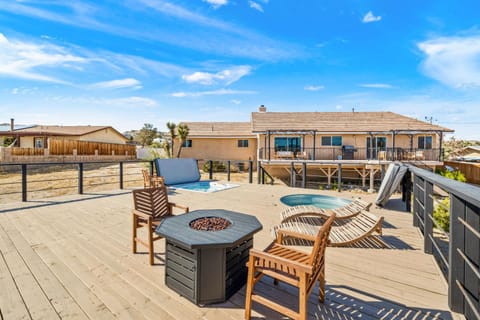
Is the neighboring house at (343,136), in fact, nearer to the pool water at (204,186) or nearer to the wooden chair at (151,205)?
the pool water at (204,186)

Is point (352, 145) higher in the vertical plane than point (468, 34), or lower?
lower

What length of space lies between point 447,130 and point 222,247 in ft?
65.6

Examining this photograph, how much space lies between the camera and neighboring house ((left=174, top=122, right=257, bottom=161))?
2083cm

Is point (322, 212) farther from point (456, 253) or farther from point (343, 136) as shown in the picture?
point (343, 136)

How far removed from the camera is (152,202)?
3.41 m

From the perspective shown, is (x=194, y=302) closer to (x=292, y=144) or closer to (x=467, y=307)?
(x=467, y=307)

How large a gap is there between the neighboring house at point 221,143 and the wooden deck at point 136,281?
660 inches

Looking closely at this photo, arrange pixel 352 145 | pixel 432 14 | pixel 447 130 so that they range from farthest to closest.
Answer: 1. pixel 352 145
2. pixel 447 130
3. pixel 432 14

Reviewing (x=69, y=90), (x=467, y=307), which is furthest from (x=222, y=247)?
(x=69, y=90)

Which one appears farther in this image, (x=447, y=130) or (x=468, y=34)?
(x=447, y=130)

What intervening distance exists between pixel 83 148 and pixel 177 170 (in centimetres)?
2015

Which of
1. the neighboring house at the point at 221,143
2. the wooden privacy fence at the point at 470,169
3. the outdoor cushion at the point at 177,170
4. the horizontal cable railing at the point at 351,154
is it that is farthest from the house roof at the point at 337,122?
the outdoor cushion at the point at 177,170

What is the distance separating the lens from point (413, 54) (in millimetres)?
16016

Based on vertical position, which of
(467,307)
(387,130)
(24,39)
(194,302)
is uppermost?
(24,39)
